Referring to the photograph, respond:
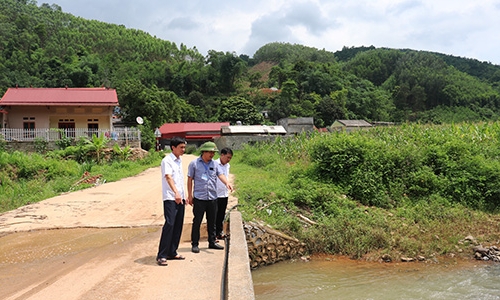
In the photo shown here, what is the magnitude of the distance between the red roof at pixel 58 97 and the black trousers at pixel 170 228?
858 inches

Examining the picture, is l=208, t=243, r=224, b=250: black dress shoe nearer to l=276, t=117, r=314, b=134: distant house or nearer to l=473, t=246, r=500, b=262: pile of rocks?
l=473, t=246, r=500, b=262: pile of rocks

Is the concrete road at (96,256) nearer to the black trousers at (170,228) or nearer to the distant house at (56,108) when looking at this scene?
the black trousers at (170,228)

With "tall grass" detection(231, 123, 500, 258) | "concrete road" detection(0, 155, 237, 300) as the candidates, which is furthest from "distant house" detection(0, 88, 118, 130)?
"concrete road" detection(0, 155, 237, 300)

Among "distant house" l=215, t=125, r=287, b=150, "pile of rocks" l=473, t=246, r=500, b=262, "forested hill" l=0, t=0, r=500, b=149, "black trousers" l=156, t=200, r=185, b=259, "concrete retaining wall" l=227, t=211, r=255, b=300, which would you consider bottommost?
"pile of rocks" l=473, t=246, r=500, b=262

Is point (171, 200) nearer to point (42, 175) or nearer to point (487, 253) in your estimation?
point (487, 253)

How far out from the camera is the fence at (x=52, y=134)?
21219mm

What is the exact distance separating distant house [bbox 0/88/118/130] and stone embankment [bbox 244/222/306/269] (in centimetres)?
1973

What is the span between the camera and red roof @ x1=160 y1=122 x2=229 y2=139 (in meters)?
44.9

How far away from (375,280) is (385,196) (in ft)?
17.0

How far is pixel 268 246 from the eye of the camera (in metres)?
8.52

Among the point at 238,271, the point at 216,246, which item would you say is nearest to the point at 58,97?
the point at 216,246

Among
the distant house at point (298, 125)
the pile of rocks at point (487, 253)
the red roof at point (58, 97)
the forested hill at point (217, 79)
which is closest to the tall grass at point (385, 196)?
the pile of rocks at point (487, 253)

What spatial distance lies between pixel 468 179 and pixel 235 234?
400 inches

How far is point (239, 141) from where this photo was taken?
30.7 metres
